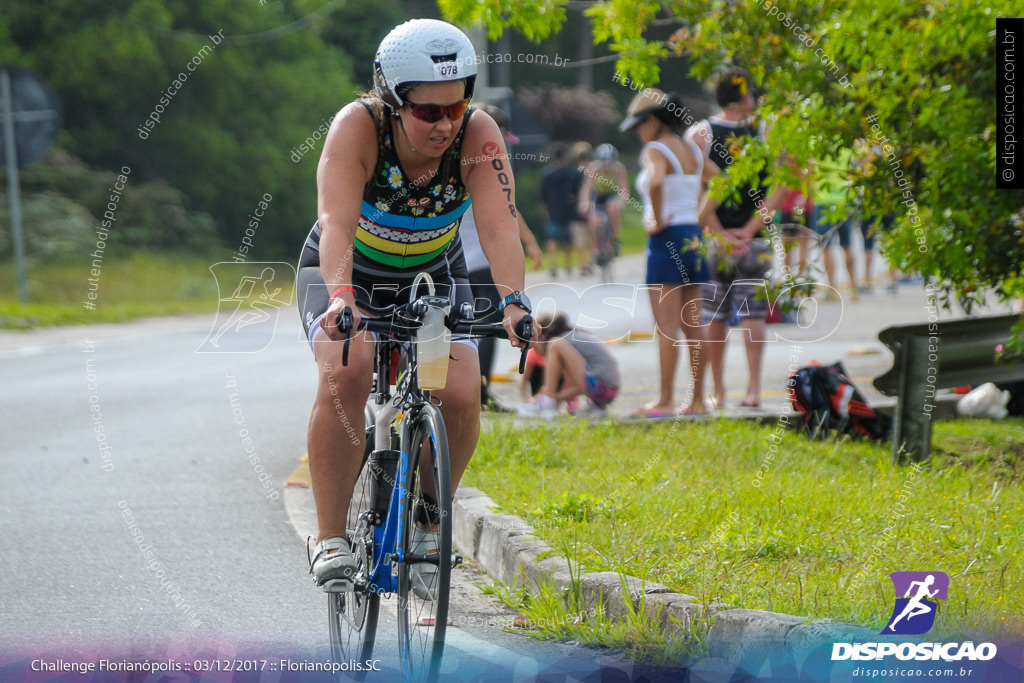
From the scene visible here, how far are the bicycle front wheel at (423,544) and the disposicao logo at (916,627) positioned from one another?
110cm

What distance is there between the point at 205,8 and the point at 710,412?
61.3 feet

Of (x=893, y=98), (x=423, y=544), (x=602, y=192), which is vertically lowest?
(x=423, y=544)

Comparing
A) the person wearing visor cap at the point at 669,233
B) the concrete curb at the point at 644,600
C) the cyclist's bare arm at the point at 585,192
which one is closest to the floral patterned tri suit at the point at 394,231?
the concrete curb at the point at 644,600

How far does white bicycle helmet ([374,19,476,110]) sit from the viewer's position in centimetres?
360

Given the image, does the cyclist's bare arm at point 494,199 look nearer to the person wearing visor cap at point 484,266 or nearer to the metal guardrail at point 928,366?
the person wearing visor cap at point 484,266

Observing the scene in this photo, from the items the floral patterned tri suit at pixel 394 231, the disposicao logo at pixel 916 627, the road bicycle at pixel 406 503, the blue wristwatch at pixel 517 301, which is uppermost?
the floral patterned tri suit at pixel 394 231

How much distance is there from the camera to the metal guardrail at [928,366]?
6.12 m

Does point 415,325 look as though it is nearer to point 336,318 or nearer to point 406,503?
point 336,318

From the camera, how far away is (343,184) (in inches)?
147

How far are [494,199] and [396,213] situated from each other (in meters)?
0.35

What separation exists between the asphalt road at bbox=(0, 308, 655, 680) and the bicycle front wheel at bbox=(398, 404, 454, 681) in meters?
0.27

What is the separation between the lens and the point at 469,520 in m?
5.18

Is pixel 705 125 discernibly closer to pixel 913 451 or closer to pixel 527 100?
pixel 913 451

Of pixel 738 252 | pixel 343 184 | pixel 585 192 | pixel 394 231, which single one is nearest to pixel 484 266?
pixel 738 252
